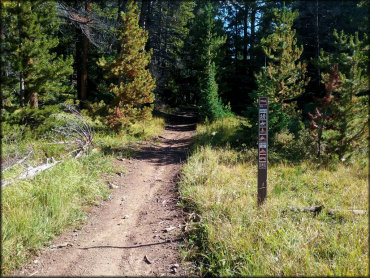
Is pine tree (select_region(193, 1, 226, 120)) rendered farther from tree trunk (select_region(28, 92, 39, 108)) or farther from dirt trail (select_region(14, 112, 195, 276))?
tree trunk (select_region(28, 92, 39, 108))

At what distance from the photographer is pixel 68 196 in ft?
18.2

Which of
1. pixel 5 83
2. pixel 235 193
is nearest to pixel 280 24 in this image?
pixel 235 193

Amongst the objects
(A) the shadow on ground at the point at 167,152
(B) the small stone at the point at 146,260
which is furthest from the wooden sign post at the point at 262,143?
(A) the shadow on ground at the point at 167,152

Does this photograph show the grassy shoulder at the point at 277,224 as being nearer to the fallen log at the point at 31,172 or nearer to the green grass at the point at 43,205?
the green grass at the point at 43,205

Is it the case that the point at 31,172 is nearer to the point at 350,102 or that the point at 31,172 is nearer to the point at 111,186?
the point at 111,186

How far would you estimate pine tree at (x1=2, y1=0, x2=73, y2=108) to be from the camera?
22.1ft

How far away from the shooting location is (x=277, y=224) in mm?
4297

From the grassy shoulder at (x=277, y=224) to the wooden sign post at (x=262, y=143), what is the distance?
0.29m

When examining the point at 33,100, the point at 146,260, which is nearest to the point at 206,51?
the point at 33,100

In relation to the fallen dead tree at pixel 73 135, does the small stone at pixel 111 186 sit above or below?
below

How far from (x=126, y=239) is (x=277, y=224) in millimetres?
2654

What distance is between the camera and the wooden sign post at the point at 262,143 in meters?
5.02

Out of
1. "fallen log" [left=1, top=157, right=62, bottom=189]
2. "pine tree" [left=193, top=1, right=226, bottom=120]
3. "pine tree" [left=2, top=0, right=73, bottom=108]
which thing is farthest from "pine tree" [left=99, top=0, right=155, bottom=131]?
"pine tree" [left=193, top=1, right=226, bottom=120]

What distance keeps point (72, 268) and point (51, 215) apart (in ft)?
5.09
